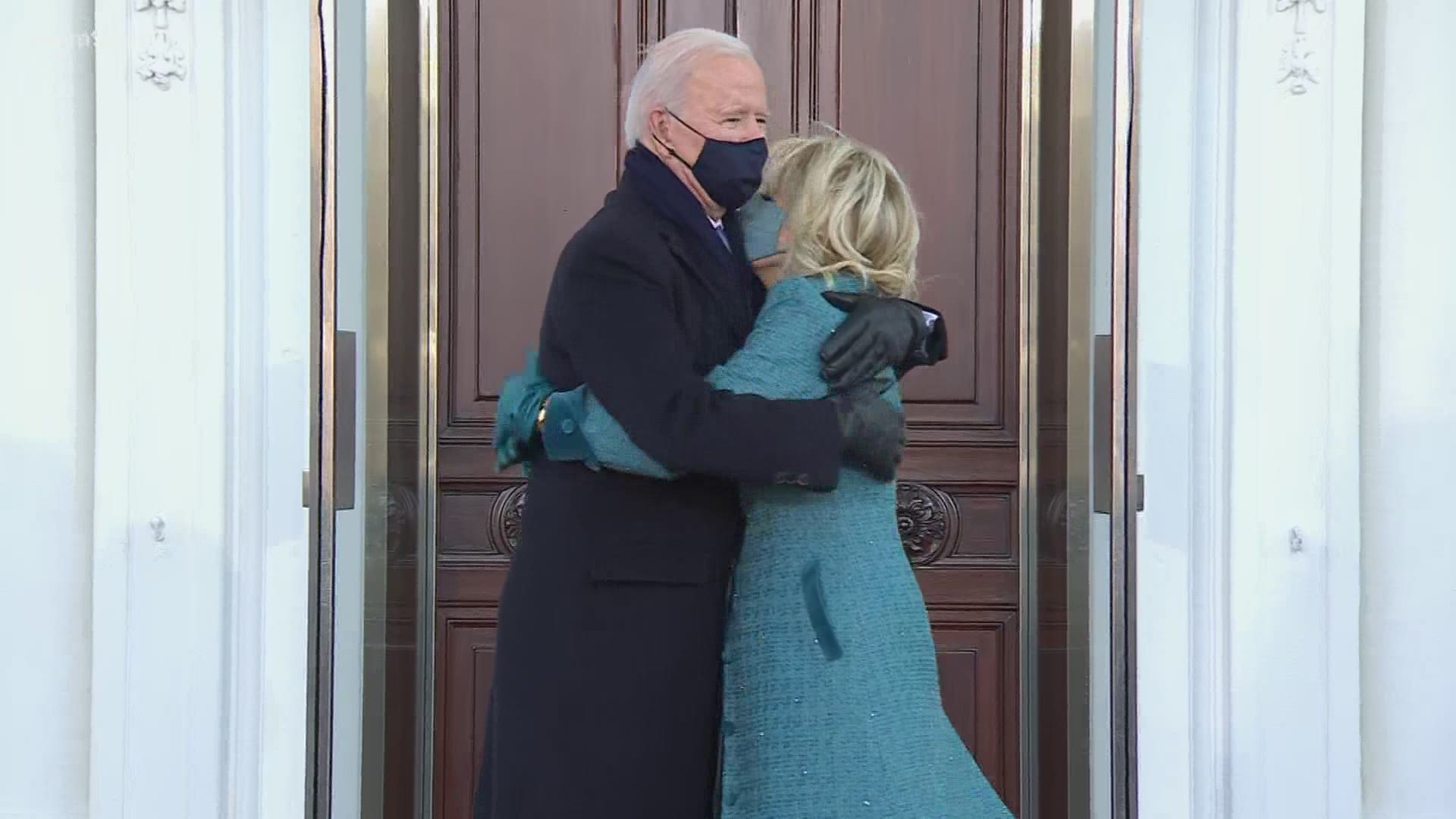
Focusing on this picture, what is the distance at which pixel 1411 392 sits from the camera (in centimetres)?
309

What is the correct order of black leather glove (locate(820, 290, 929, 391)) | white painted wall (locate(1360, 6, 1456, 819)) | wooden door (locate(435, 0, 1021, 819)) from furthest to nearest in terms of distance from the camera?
wooden door (locate(435, 0, 1021, 819)) → white painted wall (locate(1360, 6, 1456, 819)) → black leather glove (locate(820, 290, 929, 391))

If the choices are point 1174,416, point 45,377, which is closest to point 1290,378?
point 1174,416

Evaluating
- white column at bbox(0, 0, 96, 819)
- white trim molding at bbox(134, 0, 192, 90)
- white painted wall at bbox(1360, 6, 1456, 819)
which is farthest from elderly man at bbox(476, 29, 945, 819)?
white painted wall at bbox(1360, 6, 1456, 819)

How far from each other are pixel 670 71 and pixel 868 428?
0.59m

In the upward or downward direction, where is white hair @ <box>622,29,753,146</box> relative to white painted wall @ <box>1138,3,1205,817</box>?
upward

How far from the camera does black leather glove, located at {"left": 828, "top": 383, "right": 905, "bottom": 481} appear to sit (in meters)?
1.89

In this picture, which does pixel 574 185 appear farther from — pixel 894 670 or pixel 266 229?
pixel 894 670

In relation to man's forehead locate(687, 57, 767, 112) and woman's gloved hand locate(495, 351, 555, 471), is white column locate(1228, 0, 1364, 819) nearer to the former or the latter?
man's forehead locate(687, 57, 767, 112)

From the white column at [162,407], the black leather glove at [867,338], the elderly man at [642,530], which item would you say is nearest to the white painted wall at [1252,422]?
the elderly man at [642,530]

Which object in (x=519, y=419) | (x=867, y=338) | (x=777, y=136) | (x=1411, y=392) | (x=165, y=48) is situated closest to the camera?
(x=867, y=338)

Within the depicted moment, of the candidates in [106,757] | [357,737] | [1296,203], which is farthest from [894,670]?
[106,757]

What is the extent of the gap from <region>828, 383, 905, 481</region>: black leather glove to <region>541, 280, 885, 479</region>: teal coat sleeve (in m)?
0.05

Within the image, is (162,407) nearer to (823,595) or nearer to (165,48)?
(165,48)

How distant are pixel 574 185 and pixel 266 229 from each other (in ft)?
2.10
